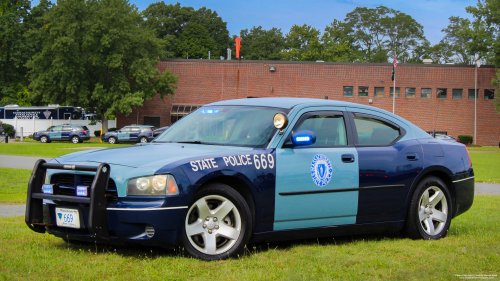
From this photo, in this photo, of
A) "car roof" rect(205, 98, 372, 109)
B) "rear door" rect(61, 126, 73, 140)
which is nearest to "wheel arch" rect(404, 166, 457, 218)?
"car roof" rect(205, 98, 372, 109)

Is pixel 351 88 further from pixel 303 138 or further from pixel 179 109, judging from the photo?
pixel 303 138

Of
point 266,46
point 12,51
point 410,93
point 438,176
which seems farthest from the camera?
point 266,46

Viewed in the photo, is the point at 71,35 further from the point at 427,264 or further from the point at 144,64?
the point at 427,264

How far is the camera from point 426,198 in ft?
20.2

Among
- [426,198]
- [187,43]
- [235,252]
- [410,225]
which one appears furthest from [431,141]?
[187,43]

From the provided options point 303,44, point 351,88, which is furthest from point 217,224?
point 303,44

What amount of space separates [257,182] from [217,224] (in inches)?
21.1

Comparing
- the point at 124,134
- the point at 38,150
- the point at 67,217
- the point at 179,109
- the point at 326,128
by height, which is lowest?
the point at 38,150

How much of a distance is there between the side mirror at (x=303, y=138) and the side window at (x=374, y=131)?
0.86 meters

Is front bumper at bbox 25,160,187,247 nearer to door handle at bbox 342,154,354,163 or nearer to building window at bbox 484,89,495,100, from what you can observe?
door handle at bbox 342,154,354,163

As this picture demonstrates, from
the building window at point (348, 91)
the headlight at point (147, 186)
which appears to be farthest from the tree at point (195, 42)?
the headlight at point (147, 186)

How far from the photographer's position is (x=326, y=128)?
5.67 meters

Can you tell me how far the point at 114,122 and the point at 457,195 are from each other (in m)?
53.0

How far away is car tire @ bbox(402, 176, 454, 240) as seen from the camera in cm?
602
